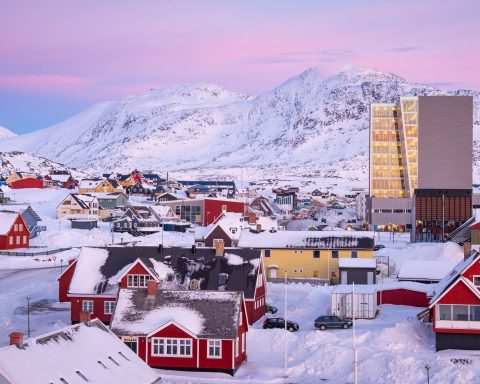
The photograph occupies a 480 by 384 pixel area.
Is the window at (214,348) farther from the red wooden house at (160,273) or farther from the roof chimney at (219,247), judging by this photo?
the roof chimney at (219,247)

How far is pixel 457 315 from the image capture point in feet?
187

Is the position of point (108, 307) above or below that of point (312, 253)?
below

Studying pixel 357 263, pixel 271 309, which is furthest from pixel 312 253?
pixel 271 309

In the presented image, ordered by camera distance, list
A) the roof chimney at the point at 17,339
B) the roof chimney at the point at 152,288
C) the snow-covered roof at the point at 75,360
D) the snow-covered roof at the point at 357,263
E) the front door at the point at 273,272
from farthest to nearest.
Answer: the front door at the point at 273,272, the snow-covered roof at the point at 357,263, the roof chimney at the point at 152,288, the roof chimney at the point at 17,339, the snow-covered roof at the point at 75,360

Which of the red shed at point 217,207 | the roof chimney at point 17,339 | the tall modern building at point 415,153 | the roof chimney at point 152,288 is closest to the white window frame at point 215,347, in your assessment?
the roof chimney at point 152,288

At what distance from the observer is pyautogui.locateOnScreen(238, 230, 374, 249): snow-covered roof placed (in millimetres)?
92812

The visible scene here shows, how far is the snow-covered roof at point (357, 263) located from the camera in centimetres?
8589

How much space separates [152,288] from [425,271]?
34577 mm

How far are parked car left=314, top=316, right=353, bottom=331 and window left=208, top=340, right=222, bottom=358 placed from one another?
12830 millimetres

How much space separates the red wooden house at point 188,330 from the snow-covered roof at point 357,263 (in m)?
31.8

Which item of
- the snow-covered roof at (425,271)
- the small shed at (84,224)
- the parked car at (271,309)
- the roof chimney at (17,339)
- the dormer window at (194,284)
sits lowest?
the parked car at (271,309)

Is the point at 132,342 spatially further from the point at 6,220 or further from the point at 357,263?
the point at 6,220

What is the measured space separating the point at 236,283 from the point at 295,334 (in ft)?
30.5

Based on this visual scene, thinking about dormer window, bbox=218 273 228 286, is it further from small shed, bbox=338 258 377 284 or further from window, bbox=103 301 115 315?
small shed, bbox=338 258 377 284
